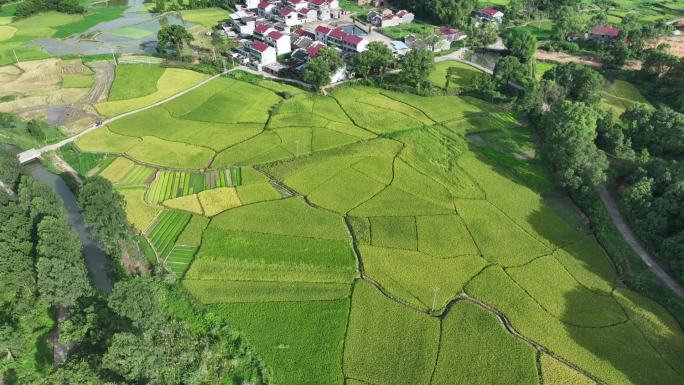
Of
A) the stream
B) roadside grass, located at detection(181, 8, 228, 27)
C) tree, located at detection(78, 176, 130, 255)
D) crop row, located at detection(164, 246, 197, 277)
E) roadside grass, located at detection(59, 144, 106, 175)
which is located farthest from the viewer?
roadside grass, located at detection(181, 8, 228, 27)

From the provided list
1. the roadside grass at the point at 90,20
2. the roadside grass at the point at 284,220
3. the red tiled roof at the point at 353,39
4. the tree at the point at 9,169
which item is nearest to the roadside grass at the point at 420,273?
the roadside grass at the point at 284,220

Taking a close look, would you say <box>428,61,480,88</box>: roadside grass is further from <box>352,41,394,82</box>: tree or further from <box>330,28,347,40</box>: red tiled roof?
<box>330,28,347,40</box>: red tiled roof

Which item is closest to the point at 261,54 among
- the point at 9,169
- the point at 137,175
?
the point at 137,175

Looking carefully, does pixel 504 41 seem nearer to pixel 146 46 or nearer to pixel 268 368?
pixel 146 46

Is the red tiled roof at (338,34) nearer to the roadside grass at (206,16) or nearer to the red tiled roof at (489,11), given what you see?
the roadside grass at (206,16)

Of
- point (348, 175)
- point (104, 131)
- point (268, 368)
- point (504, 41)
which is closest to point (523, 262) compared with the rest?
point (348, 175)

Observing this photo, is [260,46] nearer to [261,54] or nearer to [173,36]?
[261,54]

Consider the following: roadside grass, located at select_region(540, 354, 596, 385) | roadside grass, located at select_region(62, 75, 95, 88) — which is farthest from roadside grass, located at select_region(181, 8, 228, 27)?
roadside grass, located at select_region(540, 354, 596, 385)
